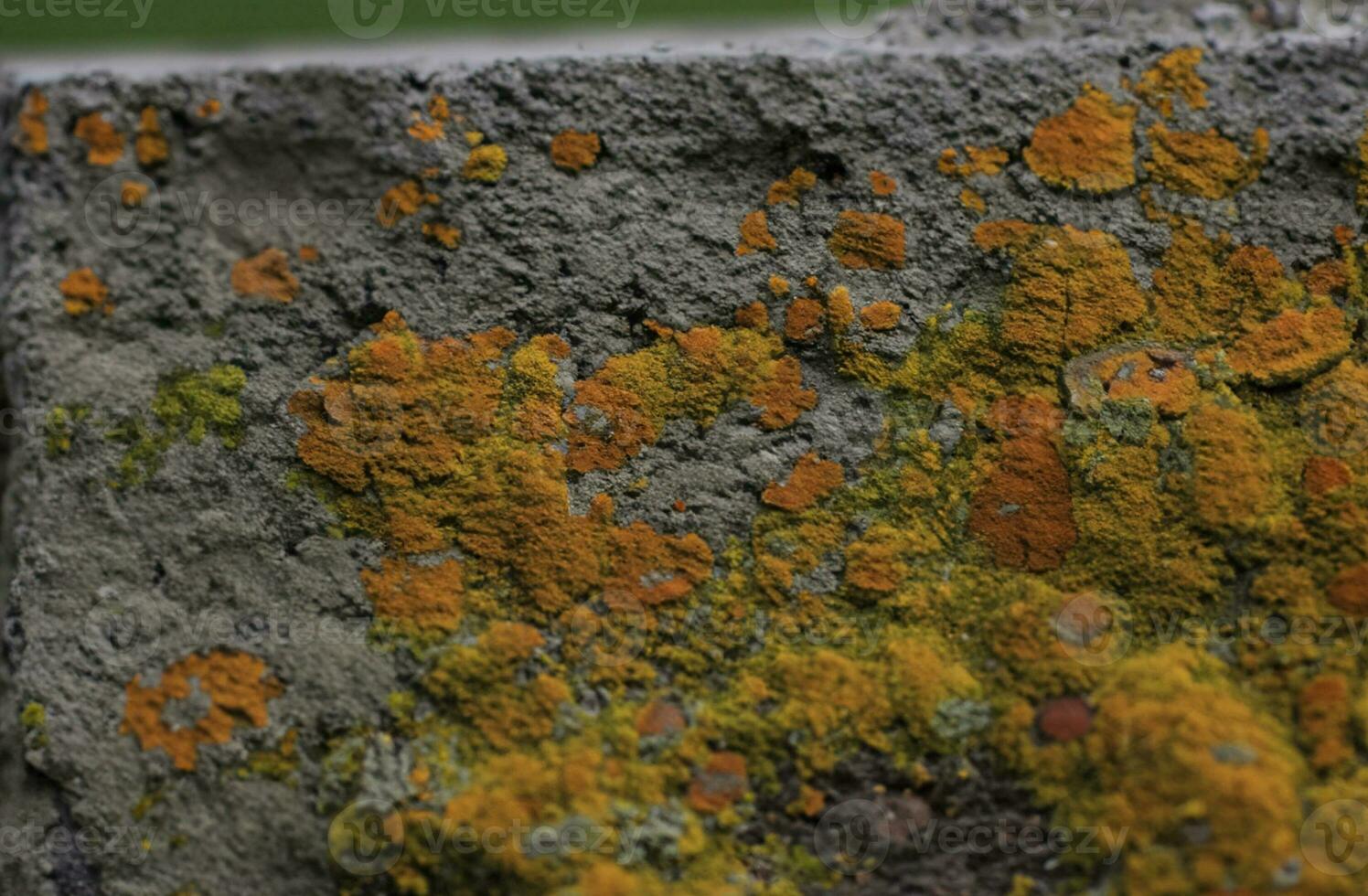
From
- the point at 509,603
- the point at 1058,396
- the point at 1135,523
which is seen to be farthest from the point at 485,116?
the point at 1135,523

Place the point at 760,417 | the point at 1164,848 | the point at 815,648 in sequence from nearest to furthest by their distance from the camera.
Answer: the point at 1164,848 → the point at 815,648 → the point at 760,417

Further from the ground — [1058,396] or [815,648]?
[1058,396]

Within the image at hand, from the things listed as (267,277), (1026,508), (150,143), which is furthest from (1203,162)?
(150,143)

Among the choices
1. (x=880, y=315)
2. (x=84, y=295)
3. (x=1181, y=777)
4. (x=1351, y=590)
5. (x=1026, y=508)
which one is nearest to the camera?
(x=1181, y=777)

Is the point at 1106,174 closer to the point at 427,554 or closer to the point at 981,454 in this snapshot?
the point at 981,454

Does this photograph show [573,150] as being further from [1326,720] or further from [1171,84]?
[1326,720]

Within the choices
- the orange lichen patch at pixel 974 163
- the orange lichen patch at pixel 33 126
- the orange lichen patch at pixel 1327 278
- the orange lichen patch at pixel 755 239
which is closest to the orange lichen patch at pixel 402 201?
the orange lichen patch at pixel 755 239

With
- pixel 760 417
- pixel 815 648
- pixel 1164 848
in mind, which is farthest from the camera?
pixel 760 417
